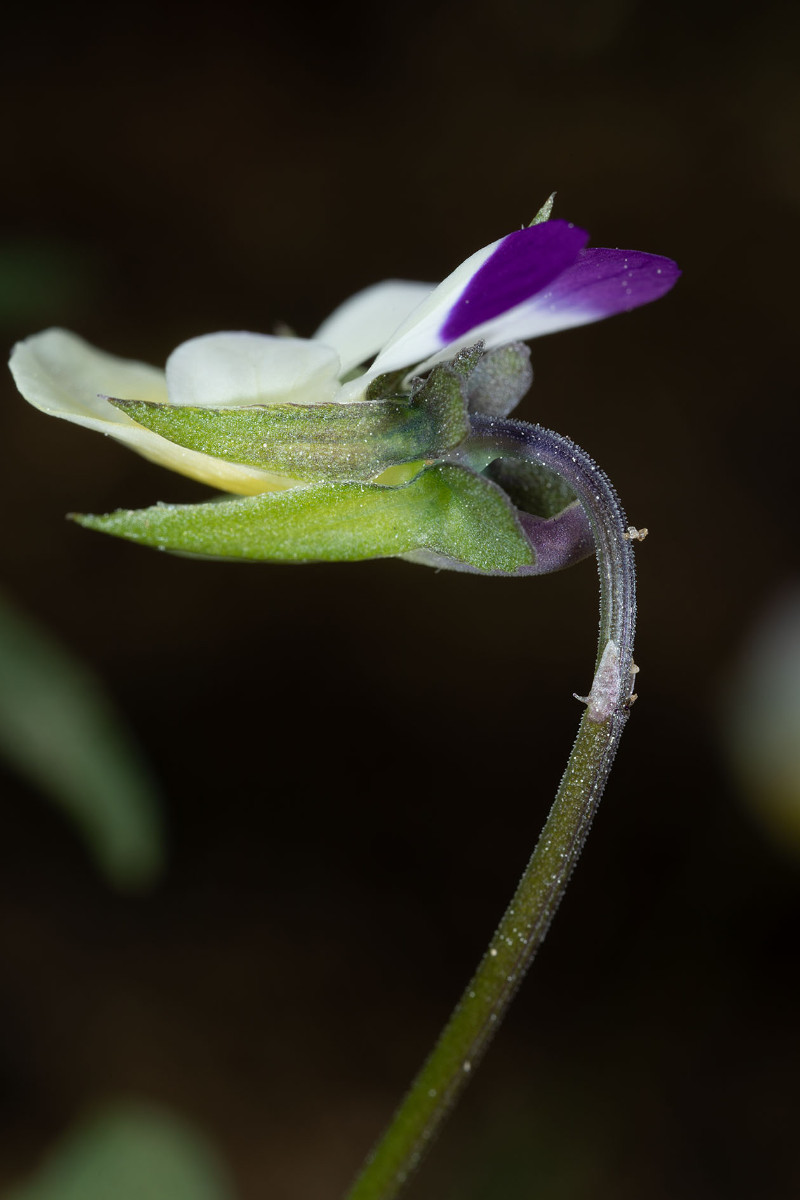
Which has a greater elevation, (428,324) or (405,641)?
(428,324)

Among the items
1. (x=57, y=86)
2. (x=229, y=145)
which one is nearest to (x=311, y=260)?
(x=229, y=145)

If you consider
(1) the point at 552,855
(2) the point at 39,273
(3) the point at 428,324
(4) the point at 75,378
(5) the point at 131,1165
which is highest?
(3) the point at 428,324

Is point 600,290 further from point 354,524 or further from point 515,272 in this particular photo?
point 354,524

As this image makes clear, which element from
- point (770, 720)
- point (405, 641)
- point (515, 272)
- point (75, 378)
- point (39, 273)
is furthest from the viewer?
point (405, 641)

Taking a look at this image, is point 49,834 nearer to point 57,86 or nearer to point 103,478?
point 103,478

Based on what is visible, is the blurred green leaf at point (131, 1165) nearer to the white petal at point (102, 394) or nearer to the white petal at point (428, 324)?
the white petal at point (102, 394)

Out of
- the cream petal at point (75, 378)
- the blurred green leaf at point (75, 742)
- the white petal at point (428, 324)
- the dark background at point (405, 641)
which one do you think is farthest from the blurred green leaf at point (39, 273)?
the white petal at point (428, 324)

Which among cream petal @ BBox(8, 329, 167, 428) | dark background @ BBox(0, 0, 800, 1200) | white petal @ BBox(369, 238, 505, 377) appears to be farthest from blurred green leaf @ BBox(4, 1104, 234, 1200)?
white petal @ BBox(369, 238, 505, 377)

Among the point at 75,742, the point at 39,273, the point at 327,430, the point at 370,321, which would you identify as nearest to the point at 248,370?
the point at 327,430
